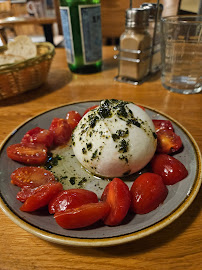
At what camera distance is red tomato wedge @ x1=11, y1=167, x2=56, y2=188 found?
22.6 inches

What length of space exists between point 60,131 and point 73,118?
93 mm

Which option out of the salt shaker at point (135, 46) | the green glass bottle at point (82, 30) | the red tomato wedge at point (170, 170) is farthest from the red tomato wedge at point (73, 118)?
the green glass bottle at point (82, 30)

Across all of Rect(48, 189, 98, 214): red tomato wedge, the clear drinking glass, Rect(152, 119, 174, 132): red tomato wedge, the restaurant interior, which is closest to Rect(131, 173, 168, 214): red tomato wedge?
the restaurant interior

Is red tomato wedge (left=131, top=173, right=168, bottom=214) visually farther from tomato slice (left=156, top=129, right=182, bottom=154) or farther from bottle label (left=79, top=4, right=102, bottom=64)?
bottle label (left=79, top=4, right=102, bottom=64)

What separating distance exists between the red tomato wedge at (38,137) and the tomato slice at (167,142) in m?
0.38

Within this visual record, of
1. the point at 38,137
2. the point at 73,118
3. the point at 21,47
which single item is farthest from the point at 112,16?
the point at 38,137

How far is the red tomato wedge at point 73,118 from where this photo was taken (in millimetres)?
816

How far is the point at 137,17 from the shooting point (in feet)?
3.42

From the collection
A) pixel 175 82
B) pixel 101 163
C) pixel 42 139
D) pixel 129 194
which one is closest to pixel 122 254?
pixel 129 194

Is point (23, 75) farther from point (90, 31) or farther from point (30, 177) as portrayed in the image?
point (30, 177)

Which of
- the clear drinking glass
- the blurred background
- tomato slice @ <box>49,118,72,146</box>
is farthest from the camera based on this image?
the blurred background

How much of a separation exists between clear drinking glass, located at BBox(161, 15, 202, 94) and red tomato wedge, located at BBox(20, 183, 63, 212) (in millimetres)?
922

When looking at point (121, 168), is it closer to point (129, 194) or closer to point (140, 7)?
point (129, 194)

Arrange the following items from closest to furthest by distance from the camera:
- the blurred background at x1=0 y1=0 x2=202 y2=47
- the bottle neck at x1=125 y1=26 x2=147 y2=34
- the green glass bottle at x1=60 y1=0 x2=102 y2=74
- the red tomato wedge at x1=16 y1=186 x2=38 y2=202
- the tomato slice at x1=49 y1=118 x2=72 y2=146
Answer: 1. the red tomato wedge at x1=16 y1=186 x2=38 y2=202
2. the tomato slice at x1=49 y1=118 x2=72 y2=146
3. the bottle neck at x1=125 y1=26 x2=147 y2=34
4. the green glass bottle at x1=60 y1=0 x2=102 y2=74
5. the blurred background at x1=0 y1=0 x2=202 y2=47
